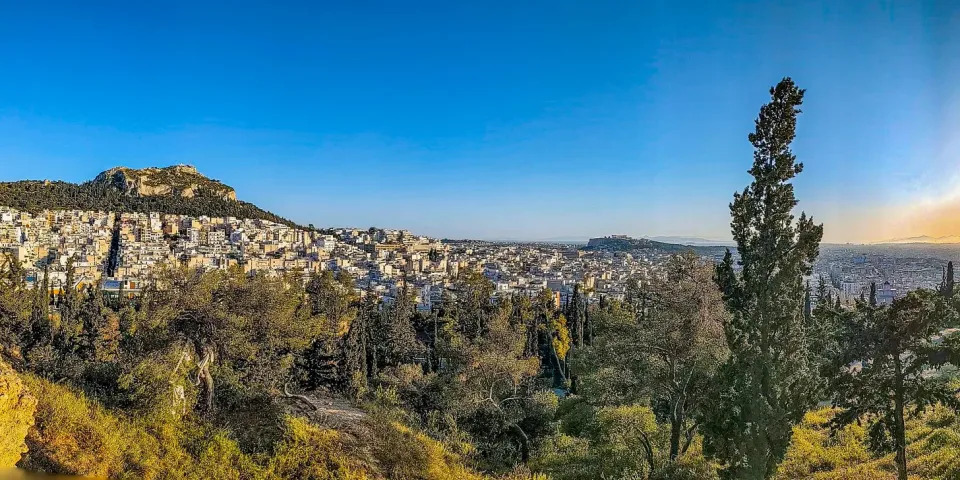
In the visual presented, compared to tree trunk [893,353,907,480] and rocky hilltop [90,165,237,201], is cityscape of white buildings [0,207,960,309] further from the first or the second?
tree trunk [893,353,907,480]

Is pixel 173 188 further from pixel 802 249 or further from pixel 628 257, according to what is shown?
pixel 802 249

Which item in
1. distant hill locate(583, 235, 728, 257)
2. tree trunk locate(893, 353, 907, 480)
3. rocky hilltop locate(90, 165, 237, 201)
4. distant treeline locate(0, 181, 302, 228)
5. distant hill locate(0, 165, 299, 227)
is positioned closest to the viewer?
tree trunk locate(893, 353, 907, 480)

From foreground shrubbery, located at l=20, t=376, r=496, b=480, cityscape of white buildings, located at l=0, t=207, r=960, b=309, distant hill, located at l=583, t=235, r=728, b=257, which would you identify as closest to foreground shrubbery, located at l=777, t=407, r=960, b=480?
foreground shrubbery, located at l=20, t=376, r=496, b=480

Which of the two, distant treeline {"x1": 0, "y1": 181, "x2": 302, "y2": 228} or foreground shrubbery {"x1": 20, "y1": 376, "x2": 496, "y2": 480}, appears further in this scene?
distant treeline {"x1": 0, "y1": 181, "x2": 302, "y2": 228}

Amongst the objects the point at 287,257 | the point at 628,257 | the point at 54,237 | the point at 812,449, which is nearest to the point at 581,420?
the point at 812,449

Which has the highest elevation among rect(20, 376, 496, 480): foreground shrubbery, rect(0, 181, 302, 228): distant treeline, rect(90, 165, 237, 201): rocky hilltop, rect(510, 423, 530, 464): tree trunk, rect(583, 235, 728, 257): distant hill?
rect(90, 165, 237, 201): rocky hilltop

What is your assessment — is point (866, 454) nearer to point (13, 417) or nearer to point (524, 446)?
point (524, 446)

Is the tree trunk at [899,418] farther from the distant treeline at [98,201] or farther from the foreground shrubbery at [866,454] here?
the distant treeline at [98,201]
